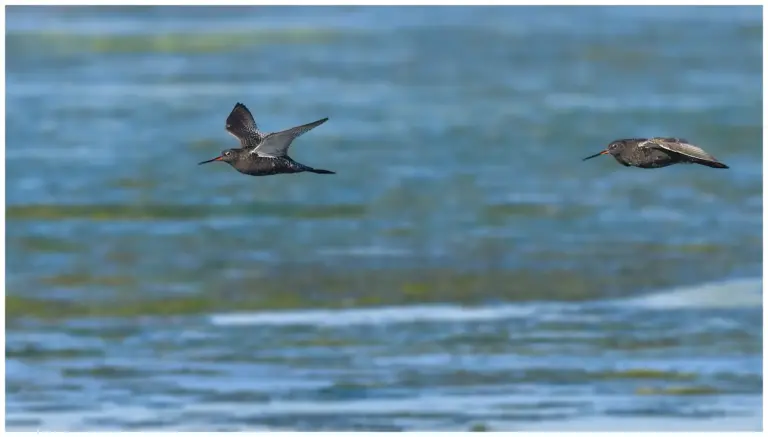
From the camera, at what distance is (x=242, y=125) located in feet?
43.1

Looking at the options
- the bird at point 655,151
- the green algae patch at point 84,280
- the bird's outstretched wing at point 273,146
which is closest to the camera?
the bird at point 655,151

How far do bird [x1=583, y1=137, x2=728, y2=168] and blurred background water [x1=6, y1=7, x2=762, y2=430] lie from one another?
1.27 meters

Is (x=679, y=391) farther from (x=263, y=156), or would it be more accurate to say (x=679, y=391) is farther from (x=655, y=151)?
(x=263, y=156)

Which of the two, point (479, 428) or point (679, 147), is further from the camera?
point (679, 147)

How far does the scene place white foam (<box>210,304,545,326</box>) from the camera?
13.3 metres

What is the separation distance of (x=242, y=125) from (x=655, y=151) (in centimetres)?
313

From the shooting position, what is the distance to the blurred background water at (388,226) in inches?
469

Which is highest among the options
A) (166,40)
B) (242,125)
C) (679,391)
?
(166,40)

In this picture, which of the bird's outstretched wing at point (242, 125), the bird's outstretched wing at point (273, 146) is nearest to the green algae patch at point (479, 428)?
the bird's outstretched wing at point (273, 146)

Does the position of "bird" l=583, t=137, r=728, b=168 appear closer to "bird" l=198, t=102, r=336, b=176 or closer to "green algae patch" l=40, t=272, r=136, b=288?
"bird" l=198, t=102, r=336, b=176

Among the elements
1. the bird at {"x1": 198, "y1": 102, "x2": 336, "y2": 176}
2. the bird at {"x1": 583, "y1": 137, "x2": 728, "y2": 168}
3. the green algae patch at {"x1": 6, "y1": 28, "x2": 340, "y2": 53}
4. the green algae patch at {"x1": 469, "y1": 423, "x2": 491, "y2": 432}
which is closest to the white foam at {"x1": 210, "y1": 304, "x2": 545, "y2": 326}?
the bird at {"x1": 198, "y1": 102, "x2": 336, "y2": 176}

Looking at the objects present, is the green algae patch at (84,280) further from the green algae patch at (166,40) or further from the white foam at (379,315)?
the green algae patch at (166,40)

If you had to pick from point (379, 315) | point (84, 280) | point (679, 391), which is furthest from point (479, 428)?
→ point (84, 280)

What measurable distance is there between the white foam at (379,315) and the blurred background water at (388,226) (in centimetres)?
3
